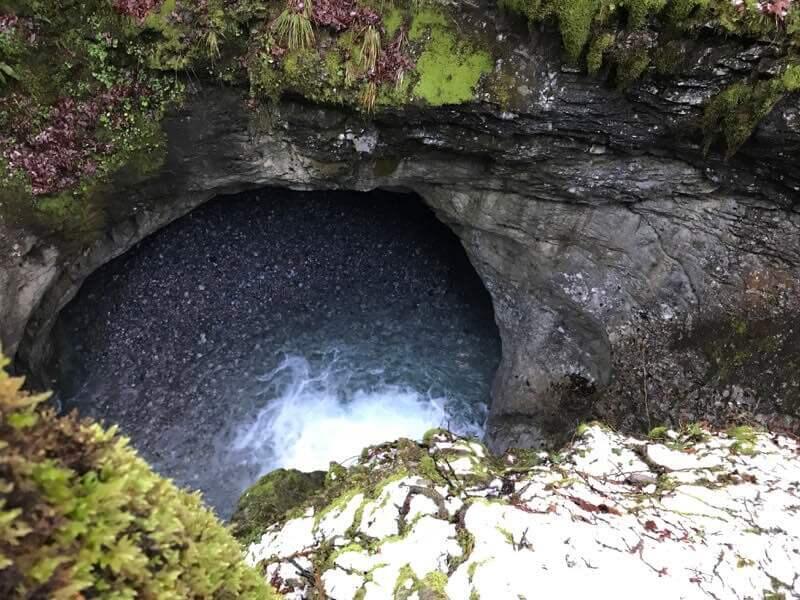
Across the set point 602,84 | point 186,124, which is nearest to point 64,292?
point 186,124

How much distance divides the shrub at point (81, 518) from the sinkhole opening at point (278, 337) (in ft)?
29.5

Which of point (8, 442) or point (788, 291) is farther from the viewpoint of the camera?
point (788, 291)

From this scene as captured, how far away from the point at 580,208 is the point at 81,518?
870 cm

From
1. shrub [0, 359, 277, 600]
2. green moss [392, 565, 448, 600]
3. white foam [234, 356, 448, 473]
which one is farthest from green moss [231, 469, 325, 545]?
shrub [0, 359, 277, 600]

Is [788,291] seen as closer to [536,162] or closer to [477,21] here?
[536,162]

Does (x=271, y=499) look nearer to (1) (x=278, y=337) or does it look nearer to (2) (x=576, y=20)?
(1) (x=278, y=337)

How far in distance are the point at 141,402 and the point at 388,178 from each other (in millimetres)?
6726

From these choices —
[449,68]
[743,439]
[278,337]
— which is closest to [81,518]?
[743,439]

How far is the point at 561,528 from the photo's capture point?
4.36 metres

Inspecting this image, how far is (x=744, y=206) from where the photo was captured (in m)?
8.09

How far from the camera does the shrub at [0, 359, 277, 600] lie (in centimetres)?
176

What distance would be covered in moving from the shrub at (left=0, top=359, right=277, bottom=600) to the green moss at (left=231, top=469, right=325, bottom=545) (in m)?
4.13

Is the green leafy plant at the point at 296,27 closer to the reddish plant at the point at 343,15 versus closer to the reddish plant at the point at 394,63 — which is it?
the reddish plant at the point at 343,15

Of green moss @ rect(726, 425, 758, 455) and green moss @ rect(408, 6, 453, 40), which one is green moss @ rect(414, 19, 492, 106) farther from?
green moss @ rect(726, 425, 758, 455)
